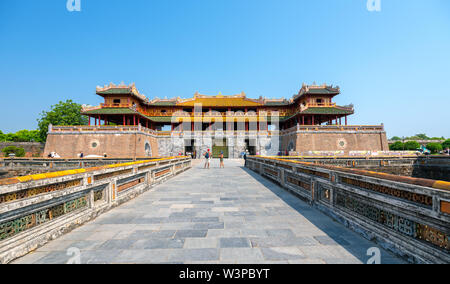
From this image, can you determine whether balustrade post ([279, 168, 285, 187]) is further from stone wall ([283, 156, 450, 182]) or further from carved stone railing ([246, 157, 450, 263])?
stone wall ([283, 156, 450, 182])

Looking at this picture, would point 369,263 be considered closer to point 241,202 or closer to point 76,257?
point 241,202

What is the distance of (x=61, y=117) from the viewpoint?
42.0m

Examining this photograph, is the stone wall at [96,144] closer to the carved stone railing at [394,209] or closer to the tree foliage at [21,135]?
the carved stone railing at [394,209]

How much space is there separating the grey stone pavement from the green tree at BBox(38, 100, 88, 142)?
48.7 meters

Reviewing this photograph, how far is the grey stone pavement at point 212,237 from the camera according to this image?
264 cm

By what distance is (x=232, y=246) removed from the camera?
297 cm

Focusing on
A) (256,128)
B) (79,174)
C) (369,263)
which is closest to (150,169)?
(79,174)

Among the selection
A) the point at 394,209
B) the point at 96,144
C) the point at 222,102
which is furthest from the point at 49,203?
the point at 222,102

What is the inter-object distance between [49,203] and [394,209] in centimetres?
522

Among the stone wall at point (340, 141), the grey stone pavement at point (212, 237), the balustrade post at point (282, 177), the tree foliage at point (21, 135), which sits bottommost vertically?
the grey stone pavement at point (212, 237)

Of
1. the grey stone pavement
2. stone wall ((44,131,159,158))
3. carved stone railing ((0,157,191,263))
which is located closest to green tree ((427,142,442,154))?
the grey stone pavement

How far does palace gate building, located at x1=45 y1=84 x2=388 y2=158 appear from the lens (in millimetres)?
27453

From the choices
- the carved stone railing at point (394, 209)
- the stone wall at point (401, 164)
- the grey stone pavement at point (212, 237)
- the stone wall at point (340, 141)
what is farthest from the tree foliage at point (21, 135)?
the carved stone railing at point (394, 209)

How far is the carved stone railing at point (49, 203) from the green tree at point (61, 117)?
47620 mm
